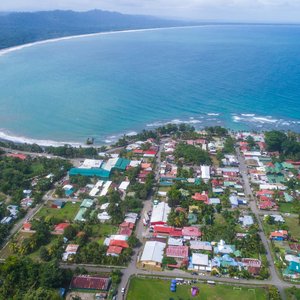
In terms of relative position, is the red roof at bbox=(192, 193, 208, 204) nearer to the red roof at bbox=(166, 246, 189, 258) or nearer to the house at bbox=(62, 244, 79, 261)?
the red roof at bbox=(166, 246, 189, 258)

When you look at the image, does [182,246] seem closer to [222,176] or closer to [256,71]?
[222,176]

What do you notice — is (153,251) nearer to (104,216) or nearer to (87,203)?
(104,216)

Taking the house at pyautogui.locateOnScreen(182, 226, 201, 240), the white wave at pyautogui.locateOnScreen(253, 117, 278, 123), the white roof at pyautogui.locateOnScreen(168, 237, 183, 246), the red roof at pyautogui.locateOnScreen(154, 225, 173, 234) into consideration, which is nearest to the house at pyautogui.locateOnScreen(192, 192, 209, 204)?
the house at pyautogui.locateOnScreen(182, 226, 201, 240)

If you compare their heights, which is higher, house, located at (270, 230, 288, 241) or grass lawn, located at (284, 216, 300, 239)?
grass lawn, located at (284, 216, 300, 239)

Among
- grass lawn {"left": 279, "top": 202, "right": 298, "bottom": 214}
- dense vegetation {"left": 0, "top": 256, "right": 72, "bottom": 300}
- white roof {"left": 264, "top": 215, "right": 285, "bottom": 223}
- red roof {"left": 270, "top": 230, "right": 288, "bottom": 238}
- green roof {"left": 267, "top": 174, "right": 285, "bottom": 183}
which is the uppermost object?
green roof {"left": 267, "top": 174, "right": 285, "bottom": 183}

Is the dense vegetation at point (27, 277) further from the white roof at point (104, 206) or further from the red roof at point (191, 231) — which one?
the red roof at point (191, 231)

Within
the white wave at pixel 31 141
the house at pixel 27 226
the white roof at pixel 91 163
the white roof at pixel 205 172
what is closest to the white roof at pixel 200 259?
the white roof at pixel 205 172
